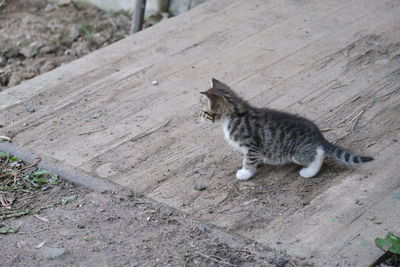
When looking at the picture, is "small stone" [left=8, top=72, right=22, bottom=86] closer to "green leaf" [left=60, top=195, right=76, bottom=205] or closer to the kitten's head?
"green leaf" [left=60, top=195, right=76, bottom=205]

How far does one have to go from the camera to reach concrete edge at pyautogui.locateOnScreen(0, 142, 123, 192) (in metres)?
5.05

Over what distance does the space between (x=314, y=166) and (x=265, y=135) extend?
1.41 feet

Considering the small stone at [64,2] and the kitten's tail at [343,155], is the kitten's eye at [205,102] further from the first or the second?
the small stone at [64,2]

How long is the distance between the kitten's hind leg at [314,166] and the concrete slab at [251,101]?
0.18ft

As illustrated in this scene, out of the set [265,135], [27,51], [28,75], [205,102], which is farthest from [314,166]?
[27,51]

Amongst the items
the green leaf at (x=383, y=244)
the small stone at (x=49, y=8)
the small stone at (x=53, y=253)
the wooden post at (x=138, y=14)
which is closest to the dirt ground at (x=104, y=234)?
the small stone at (x=53, y=253)

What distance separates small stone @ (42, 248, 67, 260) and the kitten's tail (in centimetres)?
199

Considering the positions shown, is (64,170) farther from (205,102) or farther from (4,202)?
(205,102)

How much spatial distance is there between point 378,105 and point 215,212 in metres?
2.03

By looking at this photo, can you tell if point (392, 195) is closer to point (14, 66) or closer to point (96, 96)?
point (96, 96)

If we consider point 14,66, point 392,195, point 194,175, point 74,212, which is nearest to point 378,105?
point 392,195

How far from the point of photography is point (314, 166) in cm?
487

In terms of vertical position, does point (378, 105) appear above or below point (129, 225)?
above

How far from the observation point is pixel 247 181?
498 centimetres
